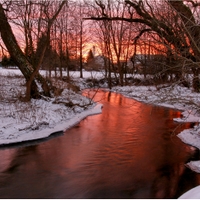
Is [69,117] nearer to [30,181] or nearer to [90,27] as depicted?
[30,181]

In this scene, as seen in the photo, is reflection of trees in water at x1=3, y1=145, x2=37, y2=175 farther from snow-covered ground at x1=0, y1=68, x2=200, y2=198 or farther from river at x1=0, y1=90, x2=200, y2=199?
snow-covered ground at x1=0, y1=68, x2=200, y2=198

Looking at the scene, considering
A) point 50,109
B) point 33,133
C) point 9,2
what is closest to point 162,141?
point 33,133

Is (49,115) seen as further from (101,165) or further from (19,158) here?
(101,165)

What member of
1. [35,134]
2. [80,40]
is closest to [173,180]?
[35,134]

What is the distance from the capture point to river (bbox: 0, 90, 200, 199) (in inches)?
257

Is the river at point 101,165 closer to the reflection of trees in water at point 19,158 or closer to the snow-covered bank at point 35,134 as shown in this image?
the reflection of trees in water at point 19,158

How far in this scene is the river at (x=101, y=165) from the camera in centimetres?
654

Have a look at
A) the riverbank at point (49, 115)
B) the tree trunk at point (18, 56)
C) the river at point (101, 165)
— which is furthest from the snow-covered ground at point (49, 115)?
the tree trunk at point (18, 56)

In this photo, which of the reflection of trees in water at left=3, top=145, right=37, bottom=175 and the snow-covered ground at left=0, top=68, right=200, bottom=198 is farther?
the snow-covered ground at left=0, top=68, right=200, bottom=198

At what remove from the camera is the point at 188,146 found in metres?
10.1

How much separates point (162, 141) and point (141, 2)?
1083 cm

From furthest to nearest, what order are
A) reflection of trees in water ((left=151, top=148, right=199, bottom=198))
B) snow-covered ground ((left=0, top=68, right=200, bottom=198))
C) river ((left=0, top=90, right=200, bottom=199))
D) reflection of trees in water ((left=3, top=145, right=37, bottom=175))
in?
snow-covered ground ((left=0, top=68, right=200, bottom=198)) → reflection of trees in water ((left=3, top=145, right=37, bottom=175)) → river ((left=0, top=90, right=200, bottom=199)) → reflection of trees in water ((left=151, top=148, right=199, bottom=198))

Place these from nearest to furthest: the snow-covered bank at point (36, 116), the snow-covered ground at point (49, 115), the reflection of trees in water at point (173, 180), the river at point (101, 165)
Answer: the reflection of trees in water at point (173, 180)
the river at point (101, 165)
the snow-covered ground at point (49, 115)
the snow-covered bank at point (36, 116)

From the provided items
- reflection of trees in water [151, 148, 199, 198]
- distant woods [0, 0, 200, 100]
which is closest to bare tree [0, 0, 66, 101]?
distant woods [0, 0, 200, 100]
